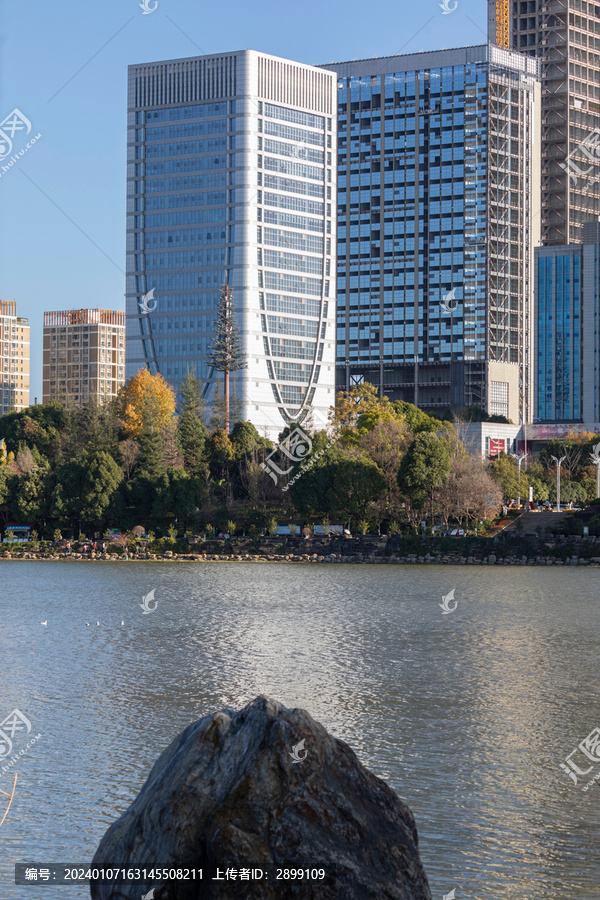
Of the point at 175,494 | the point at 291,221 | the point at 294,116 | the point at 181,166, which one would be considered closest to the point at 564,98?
the point at 294,116

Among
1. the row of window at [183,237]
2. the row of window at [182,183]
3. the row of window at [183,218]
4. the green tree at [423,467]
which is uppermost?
the row of window at [182,183]

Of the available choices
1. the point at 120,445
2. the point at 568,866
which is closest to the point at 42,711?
the point at 568,866

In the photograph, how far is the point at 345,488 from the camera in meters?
91.4

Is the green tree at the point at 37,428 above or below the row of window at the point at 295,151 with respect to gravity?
below

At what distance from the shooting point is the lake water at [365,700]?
1516 centimetres

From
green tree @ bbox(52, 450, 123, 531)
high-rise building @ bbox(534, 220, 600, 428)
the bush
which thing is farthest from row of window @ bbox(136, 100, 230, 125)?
the bush

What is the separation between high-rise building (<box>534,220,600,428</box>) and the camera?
171750 mm

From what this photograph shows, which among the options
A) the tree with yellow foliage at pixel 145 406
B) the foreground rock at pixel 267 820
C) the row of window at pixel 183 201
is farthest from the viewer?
the row of window at pixel 183 201

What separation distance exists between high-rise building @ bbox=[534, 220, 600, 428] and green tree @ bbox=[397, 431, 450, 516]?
88991mm

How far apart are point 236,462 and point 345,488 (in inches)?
755

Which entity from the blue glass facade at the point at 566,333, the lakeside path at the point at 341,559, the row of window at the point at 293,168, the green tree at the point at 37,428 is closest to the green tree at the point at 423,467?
the lakeside path at the point at 341,559

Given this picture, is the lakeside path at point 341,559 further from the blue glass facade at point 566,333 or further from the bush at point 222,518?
the blue glass facade at point 566,333

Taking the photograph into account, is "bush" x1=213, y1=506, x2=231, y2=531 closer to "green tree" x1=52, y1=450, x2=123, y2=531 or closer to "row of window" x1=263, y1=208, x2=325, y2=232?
"green tree" x1=52, y1=450, x2=123, y2=531

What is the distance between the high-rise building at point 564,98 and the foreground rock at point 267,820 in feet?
631
